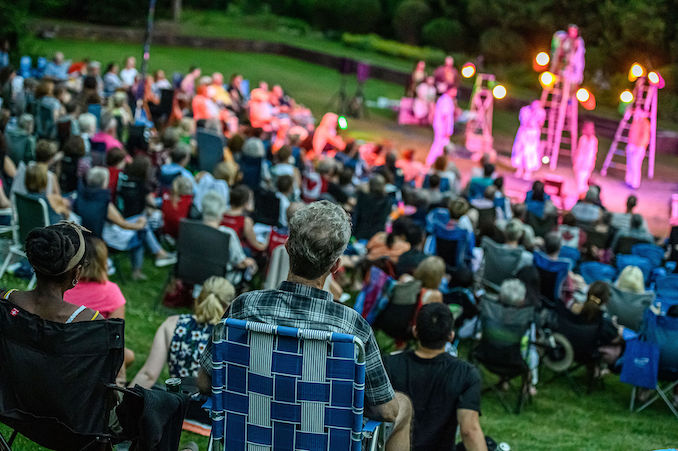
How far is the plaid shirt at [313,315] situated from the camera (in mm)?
2520

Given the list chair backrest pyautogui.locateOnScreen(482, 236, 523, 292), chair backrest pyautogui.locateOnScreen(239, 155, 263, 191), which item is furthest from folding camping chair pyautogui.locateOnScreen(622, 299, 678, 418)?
chair backrest pyautogui.locateOnScreen(239, 155, 263, 191)

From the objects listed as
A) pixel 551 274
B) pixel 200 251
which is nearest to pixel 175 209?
pixel 200 251

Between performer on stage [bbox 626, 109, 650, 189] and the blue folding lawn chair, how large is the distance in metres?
12.7

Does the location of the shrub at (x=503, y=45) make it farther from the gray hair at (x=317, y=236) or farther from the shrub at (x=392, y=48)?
the gray hair at (x=317, y=236)

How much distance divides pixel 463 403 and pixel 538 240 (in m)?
5.40

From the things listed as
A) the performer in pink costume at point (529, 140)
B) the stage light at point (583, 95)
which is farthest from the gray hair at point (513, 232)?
the performer in pink costume at point (529, 140)

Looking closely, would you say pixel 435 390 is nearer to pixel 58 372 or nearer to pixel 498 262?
pixel 58 372

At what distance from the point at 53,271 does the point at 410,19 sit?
102 feet

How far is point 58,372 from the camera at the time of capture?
114 inches

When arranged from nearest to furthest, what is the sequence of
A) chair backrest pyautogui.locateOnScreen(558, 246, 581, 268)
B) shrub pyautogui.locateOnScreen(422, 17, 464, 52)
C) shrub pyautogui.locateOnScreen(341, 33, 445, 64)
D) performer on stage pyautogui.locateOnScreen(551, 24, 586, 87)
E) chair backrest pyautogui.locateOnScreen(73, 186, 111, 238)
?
chair backrest pyautogui.locateOnScreen(73, 186, 111, 238) < chair backrest pyautogui.locateOnScreen(558, 246, 581, 268) < performer on stage pyautogui.locateOnScreen(551, 24, 586, 87) < shrub pyautogui.locateOnScreen(341, 33, 445, 64) < shrub pyautogui.locateOnScreen(422, 17, 464, 52)

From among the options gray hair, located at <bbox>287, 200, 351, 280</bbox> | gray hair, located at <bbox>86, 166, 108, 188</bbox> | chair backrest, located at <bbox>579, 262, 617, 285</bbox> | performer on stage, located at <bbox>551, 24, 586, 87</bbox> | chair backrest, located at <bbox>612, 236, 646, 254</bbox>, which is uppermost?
performer on stage, located at <bbox>551, 24, 586, 87</bbox>

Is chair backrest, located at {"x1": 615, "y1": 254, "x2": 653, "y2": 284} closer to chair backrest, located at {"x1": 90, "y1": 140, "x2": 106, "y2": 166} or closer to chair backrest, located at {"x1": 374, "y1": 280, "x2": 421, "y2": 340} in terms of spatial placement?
chair backrest, located at {"x1": 374, "y1": 280, "x2": 421, "y2": 340}

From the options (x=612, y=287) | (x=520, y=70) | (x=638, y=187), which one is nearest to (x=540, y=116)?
(x=638, y=187)

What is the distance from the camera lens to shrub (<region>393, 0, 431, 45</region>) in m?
32.6
